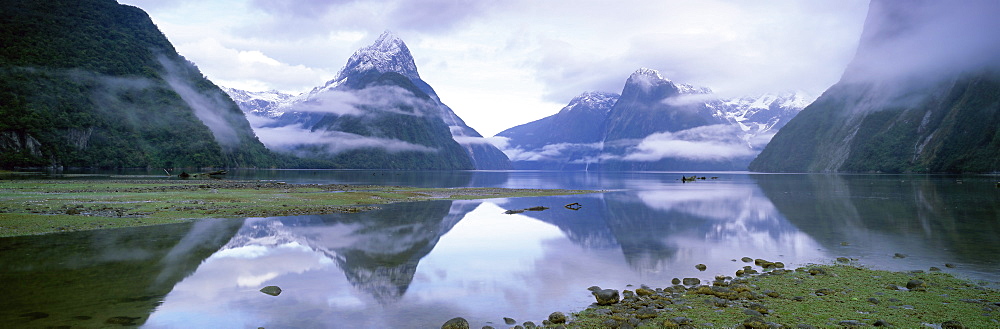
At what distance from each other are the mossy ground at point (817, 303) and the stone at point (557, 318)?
30 cm

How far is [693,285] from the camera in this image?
1764 cm

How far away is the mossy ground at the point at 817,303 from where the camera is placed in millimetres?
12789

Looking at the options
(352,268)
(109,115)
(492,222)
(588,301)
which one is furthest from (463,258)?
(109,115)

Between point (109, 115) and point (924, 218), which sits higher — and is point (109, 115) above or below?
above

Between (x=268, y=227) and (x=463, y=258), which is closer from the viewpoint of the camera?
(x=463, y=258)

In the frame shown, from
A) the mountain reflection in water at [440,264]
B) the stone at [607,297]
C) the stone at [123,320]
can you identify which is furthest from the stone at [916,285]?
the stone at [123,320]

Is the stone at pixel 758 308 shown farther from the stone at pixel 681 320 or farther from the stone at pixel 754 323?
the stone at pixel 681 320

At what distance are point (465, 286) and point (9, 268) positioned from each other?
56.3 feet

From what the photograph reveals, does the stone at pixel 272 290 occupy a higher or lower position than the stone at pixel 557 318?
lower

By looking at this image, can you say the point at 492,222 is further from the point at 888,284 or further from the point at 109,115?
the point at 109,115

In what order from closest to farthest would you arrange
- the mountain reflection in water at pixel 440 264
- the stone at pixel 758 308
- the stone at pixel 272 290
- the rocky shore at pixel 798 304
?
the rocky shore at pixel 798 304
the stone at pixel 758 308
the mountain reflection in water at pixel 440 264
the stone at pixel 272 290

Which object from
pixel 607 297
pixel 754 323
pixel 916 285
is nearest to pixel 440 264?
pixel 607 297

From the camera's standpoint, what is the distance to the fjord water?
565 inches

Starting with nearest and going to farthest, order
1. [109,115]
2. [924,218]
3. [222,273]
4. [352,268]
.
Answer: [222,273] → [352,268] → [924,218] → [109,115]
